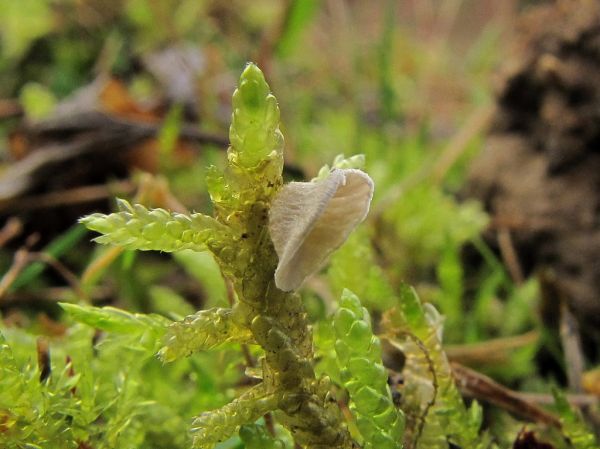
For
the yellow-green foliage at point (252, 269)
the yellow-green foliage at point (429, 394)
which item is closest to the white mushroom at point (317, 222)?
the yellow-green foliage at point (252, 269)

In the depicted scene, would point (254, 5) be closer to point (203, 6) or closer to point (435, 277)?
point (203, 6)

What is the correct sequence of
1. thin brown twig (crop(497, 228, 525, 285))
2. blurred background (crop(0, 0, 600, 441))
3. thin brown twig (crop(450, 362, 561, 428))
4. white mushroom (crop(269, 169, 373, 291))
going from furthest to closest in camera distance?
thin brown twig (crop(497, 228, 525, 285)) < blurred background (crop(0, 0, 600, 441)) < thin brown twig (crop(450, 362, 561, 428)) < white mushroom (crop(269, 169, 373, 291))

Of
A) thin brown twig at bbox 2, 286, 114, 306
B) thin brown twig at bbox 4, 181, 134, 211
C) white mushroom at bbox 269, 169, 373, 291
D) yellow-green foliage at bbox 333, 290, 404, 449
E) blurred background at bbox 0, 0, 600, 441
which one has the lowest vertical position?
thin brown twig at bbox 2, 286, 114, 306

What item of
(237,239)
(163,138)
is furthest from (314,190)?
(163,138)

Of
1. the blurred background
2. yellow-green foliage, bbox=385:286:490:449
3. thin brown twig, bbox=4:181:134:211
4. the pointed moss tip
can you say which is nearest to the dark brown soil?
the blurred background

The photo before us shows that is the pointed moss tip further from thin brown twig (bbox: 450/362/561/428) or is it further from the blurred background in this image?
thin brown twig (bbox: 450/362/561/428)

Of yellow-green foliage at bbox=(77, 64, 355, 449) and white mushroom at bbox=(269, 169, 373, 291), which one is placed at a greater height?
white mushroom at bbox=(269, 169, 373, 291)
